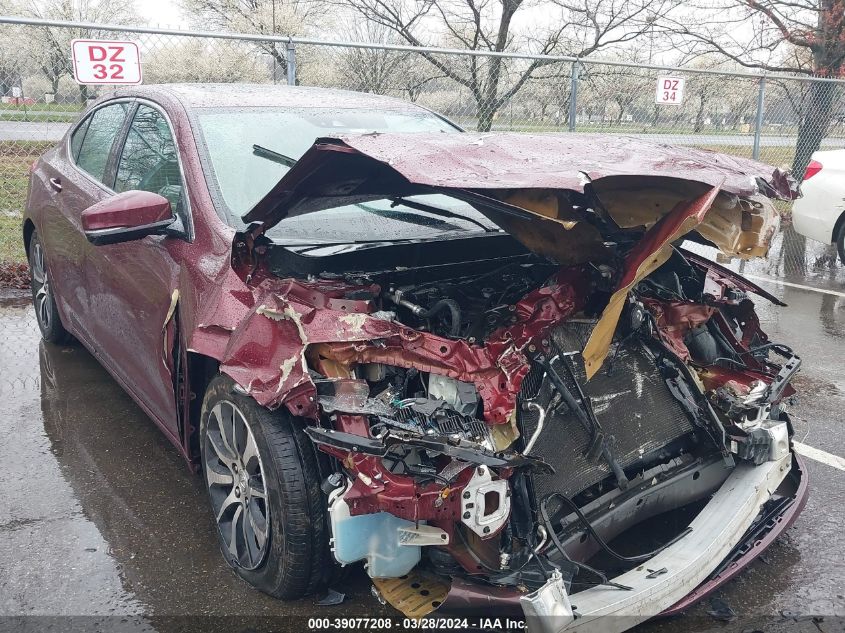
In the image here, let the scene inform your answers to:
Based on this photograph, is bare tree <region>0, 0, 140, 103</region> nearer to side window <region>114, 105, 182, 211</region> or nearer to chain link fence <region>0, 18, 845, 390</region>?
chain link fence <region>0, 18, 845, 390</region>

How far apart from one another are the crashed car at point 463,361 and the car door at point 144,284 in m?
0.02

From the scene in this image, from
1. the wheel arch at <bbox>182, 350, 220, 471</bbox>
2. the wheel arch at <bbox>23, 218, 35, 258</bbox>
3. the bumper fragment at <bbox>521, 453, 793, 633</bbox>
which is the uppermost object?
the wheel arch at <bbox>23, 218, 35, 258</bbox>

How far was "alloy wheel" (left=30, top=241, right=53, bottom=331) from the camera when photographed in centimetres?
491

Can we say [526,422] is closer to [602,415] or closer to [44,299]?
[602,415]

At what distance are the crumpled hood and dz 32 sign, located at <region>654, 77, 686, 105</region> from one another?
22.6 ft

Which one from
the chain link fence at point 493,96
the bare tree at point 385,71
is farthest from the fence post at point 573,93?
the bare tree at point 385,71

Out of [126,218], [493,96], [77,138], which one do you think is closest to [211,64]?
[493,96]

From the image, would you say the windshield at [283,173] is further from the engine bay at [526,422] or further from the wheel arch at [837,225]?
the wheel arch at [837,225]

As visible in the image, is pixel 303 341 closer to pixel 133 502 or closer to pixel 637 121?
pixel 133 502

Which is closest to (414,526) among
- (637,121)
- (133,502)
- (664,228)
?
(664,228)

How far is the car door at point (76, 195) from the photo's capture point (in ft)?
12.8

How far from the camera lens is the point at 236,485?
2633 millimetres

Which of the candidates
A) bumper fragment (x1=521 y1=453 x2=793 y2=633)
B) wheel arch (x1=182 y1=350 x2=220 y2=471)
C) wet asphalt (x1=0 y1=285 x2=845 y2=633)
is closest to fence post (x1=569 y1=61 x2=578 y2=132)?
wet asphalt (x1=0 y1=285 x2=845 y2=633)

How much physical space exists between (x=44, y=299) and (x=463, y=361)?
12.6 ft
